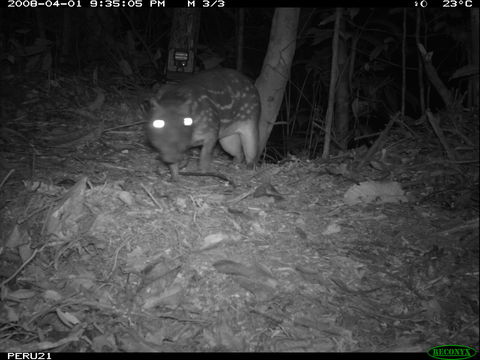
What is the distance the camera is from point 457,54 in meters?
5.90

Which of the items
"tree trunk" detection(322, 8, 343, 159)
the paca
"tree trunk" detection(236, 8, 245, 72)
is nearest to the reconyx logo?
"tree trunk" detection(322, 8, 343, 159)

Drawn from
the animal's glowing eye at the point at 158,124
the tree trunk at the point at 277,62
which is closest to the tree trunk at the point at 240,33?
the tree trunk at the point at 277,62

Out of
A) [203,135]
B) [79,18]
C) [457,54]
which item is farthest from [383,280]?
[79,18]

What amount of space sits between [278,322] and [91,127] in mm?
3648

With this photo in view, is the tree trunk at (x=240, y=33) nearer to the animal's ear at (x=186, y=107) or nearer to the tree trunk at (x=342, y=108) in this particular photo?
the tree trunk at (x=342, y=108)

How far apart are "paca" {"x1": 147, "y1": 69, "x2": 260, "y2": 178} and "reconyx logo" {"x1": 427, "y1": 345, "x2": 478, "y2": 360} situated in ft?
9.09

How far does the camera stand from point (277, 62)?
5.07m

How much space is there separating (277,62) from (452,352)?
11.6 feet

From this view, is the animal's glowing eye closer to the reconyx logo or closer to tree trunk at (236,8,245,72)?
tree trunk at (236,8,245,72)

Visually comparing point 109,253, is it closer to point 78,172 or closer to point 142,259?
point 142,259

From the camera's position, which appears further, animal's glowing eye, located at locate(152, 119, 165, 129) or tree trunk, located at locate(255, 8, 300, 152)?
tree trunk, located at locate(255, 8, 300, 152)

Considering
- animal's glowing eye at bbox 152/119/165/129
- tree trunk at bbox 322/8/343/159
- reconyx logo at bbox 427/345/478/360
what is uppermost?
→ tree trunk at bbox 322/8/343/159

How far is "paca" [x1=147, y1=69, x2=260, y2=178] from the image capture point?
4.35m

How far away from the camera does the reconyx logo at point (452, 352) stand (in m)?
2.51
